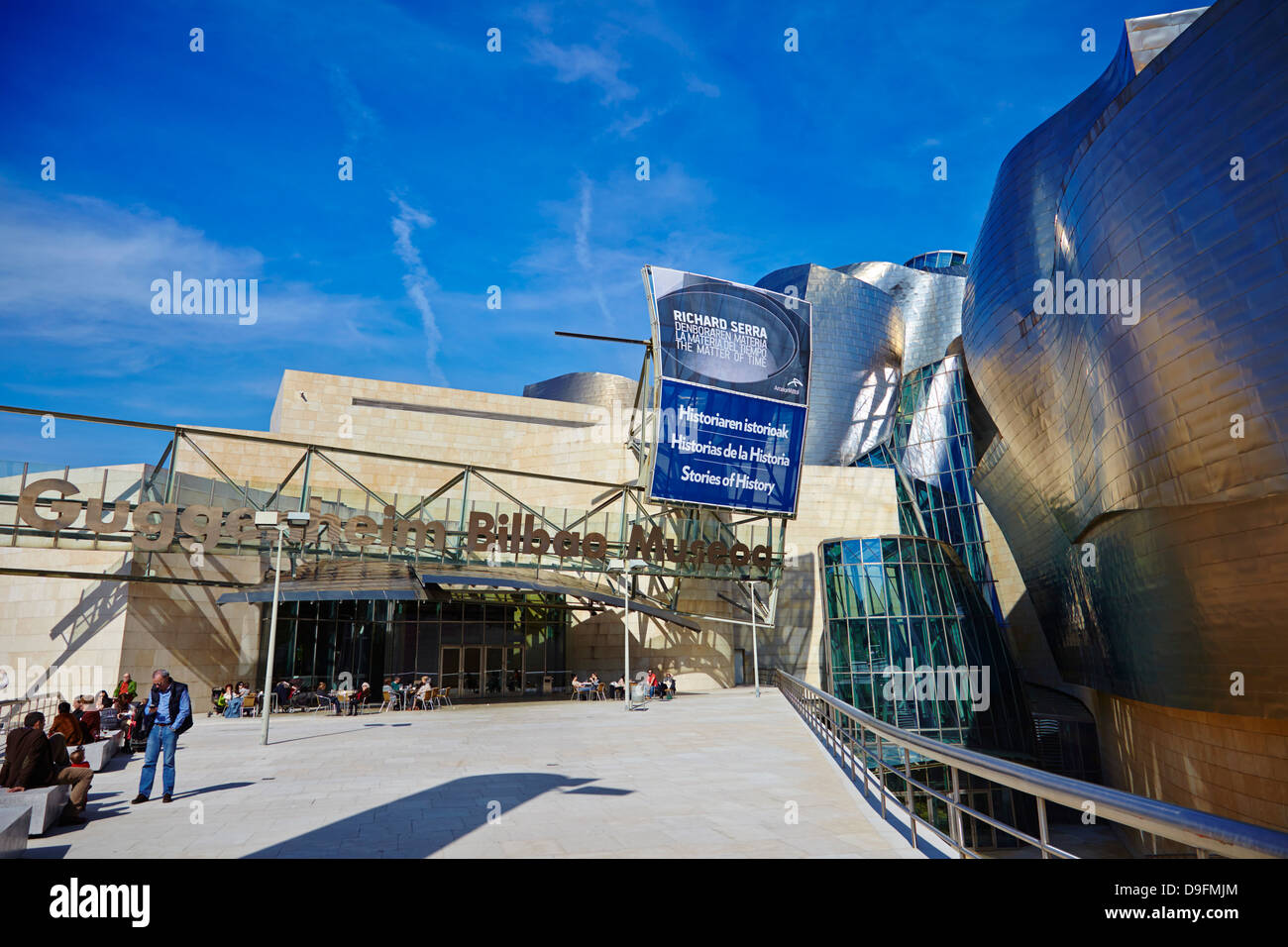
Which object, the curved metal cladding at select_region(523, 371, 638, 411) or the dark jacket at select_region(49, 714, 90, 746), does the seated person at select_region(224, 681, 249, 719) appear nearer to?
the dark jacket at select_region(49, 714, 90, 746)

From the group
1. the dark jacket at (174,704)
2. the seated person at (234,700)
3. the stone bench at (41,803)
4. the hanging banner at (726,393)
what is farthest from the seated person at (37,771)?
the hanging banner at (726,393)

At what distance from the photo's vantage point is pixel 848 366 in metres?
69.3

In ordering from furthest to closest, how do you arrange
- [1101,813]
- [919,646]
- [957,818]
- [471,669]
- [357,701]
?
[919,646] → [471,669] → [357,701] → [957,818] → [1101,813]

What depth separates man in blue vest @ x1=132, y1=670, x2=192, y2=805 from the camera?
920cm

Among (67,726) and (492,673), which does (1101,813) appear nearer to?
(67,726)

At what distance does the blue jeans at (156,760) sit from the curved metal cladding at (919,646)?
91.2ft

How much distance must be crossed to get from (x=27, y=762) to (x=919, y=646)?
3097cm

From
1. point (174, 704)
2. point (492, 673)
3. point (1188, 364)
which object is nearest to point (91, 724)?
point (174, 704)

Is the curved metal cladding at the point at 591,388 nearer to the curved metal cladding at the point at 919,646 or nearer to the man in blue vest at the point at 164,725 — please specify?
the curved metal cladding at the point at 919,646

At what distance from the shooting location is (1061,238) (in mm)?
21828

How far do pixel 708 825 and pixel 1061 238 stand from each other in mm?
20334

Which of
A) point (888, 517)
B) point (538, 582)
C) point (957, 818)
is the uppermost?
point (888, 517)
